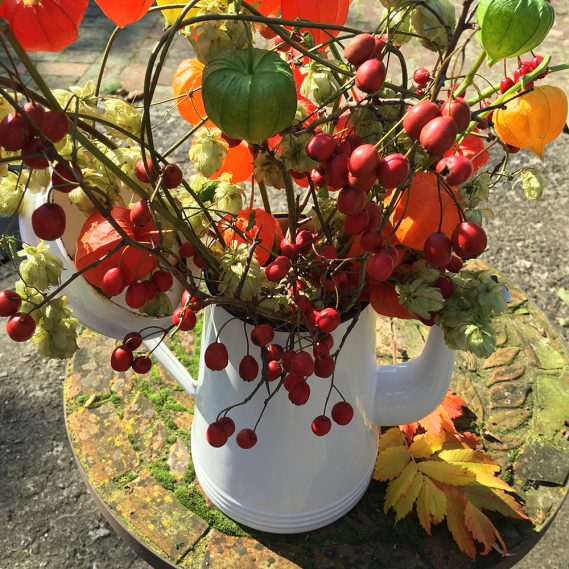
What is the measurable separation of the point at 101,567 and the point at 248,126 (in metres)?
1.08

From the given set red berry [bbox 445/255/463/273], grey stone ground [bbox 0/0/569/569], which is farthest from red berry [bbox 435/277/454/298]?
grey stone ground [bbox 0/0/569/569]

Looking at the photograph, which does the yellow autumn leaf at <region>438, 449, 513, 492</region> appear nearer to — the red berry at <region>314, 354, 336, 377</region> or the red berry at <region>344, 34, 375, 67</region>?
the red berry at <region>314, 354, 336, 377</region>

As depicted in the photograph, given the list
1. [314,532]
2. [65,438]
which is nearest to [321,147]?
[314,532]

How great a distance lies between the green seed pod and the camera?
1.23 ft

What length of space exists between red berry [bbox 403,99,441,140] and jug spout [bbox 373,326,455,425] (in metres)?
0.33

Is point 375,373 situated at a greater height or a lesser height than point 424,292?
lesser

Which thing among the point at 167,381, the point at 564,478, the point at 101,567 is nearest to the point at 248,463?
the point at 167,381

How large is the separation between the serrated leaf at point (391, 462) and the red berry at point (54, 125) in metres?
0.56

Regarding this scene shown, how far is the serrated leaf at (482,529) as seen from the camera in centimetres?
69

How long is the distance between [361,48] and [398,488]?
1.75ft

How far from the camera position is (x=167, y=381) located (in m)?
0.87

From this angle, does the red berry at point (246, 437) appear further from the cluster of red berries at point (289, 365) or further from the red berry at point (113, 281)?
the red berry at point (113, 281)

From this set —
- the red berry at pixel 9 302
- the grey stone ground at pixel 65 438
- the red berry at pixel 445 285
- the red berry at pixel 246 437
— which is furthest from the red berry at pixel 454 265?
the grey stone ground at pixel 65 438

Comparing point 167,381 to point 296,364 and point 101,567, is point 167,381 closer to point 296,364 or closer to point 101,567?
point 296,364
